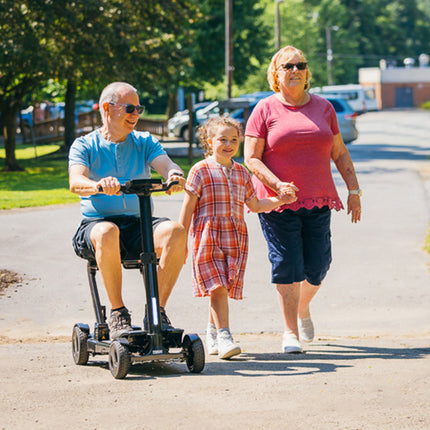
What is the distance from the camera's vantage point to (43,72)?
22406 millimetres

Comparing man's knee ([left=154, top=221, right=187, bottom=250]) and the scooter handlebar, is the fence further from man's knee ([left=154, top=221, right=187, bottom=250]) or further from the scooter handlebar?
the scooter handlebar

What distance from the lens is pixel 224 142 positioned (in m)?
5.40

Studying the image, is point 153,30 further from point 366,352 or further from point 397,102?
point 397,102

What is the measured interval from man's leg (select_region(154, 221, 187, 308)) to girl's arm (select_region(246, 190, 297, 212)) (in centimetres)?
61

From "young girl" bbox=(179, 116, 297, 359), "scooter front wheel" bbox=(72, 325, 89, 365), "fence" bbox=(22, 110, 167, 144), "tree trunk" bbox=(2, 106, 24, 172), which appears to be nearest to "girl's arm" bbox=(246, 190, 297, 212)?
"young girl" bbox=(179, 116, 297, 359)

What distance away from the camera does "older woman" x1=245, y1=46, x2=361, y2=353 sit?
5.48 meters

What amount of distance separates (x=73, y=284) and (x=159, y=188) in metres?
3.62

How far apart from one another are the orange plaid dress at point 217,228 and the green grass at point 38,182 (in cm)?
984

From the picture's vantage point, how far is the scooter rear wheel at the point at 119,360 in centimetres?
A: 457

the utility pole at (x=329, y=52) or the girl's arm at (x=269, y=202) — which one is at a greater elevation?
the utility pole at (x=329, y=52)

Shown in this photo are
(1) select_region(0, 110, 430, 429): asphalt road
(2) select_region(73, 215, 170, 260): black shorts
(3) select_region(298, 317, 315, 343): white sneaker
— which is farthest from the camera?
(3) select_region(298, 317, 315, 343): white sneaker

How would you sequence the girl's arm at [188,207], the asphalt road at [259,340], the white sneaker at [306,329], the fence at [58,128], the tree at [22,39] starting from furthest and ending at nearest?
1. the fence at [58,128]
2. the tree at [22,39]
3. the white sneaker at [306,329]
4. the girl's arm at [188,207]
5. the asphalt road at [259,340]

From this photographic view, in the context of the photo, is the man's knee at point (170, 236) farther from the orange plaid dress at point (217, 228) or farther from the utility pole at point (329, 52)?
the utility pole at point (329, 52)

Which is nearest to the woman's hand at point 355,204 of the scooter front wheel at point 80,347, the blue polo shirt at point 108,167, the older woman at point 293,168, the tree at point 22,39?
the older woman at point 293,168
